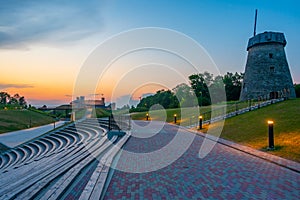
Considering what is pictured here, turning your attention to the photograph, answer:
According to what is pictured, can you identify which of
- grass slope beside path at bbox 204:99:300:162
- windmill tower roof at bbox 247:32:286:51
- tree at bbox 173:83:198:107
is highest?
windmill tower roof at bbox 247:32:286:51

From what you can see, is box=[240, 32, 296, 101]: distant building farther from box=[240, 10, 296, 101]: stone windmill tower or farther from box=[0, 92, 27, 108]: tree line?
box=[0, 92, 27, 108]: tree line

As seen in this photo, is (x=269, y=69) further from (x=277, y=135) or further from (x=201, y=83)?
(x=201, y=83)

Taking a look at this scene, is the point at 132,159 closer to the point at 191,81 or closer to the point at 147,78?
the point at 147,78

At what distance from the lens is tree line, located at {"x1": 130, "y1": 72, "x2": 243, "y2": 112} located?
162 ft

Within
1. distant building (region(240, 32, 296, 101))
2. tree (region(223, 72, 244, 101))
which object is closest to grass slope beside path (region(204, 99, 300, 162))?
distant building (region(240, 32, 296, 101))

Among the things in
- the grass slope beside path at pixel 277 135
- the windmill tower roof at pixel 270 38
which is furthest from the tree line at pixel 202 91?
the grass slope beside path at pixel 277 135

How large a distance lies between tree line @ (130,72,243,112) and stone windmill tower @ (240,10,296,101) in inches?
673

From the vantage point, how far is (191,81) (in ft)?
191

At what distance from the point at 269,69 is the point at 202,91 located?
1019 inches

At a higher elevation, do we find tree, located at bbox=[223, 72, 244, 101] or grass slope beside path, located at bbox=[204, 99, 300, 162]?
tree, located at bbox=[223, 72, 244, 101]

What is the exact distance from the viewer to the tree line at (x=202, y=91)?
49469 mm

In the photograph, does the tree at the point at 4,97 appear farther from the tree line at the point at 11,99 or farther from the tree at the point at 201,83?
the tree at the point at 201,83

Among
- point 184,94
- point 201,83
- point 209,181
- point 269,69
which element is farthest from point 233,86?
point 209,181

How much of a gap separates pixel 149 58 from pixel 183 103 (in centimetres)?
3478
